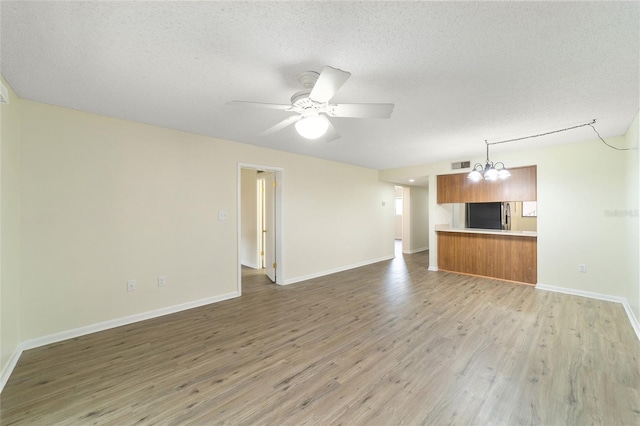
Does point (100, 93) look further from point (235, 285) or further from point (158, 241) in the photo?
point (235, 285)

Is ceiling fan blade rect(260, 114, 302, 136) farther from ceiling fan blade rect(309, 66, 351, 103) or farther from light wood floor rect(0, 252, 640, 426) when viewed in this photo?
light wood floor rect(0, 252, 640, 426)

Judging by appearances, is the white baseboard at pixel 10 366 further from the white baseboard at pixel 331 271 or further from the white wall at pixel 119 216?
the white baseboard at pixel 331 271

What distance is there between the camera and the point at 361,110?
6.42 ft

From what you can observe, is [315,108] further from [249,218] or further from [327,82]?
[249,218]

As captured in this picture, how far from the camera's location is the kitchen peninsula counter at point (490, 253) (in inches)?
180

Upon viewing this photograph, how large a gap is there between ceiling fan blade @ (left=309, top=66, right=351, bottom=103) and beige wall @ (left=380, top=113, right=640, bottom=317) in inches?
153

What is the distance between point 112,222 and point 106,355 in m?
1.39

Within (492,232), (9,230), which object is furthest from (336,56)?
(492,232)

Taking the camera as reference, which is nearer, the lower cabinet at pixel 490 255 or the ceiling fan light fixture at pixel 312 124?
the ceiling fan light fixture at pixel 312 124

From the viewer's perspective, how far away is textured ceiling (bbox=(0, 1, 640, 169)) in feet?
4.53

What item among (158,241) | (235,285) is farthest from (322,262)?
(158,241)

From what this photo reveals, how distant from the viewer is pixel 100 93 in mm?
2342

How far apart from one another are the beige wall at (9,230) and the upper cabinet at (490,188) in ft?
20.6

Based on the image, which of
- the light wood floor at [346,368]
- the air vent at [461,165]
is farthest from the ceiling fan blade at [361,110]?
the air vent at [461,165]
